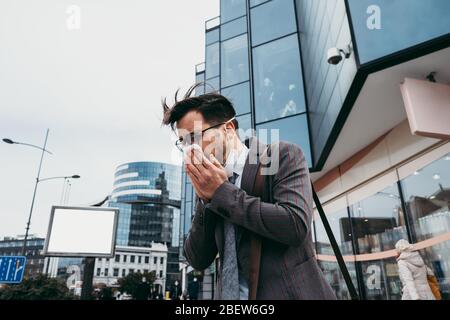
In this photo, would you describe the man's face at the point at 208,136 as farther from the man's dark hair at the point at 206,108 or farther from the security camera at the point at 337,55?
the security camera at the point at 337,55

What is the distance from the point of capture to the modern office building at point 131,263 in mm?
95938

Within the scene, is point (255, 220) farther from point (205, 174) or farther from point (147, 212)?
point (147, 212)

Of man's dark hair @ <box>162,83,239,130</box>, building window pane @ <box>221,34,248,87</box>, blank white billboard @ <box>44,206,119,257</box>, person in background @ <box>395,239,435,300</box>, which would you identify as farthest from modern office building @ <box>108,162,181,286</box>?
man's dark hair @ <box>162,83,239,130</box>

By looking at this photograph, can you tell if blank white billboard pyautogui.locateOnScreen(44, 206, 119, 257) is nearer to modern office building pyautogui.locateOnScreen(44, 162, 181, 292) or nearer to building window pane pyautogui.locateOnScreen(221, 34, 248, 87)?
building window pane pyautogui.locateOnScreen(221, 34, 248, 87)

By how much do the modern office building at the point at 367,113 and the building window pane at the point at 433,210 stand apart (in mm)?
20

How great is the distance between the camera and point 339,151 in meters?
9.01

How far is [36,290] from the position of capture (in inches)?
461

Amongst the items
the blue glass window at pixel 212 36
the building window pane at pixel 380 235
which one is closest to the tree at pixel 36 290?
the building window pane at pixel 380 235

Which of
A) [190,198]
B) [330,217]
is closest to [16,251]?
[190,198]

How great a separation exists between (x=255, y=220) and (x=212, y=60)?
73.7 ft

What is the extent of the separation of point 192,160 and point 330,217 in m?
10.5

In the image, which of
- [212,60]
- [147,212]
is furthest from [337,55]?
[147,212]

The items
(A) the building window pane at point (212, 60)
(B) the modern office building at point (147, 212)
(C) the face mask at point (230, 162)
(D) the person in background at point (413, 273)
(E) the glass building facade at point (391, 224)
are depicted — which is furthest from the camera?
(B) the modern office building at point (147, 212)
